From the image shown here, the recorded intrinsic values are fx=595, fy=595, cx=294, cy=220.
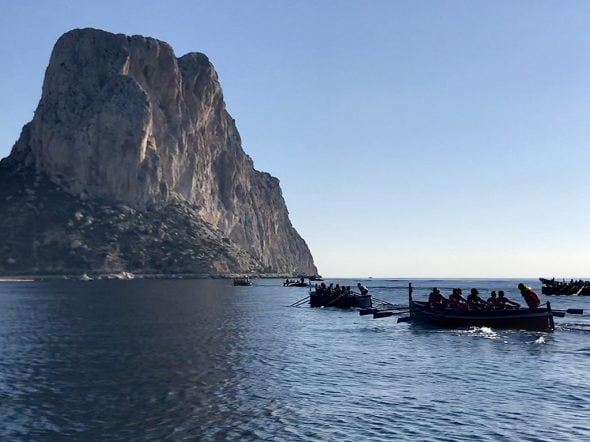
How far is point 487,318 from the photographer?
44469mm

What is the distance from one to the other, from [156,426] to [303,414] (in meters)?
4.70

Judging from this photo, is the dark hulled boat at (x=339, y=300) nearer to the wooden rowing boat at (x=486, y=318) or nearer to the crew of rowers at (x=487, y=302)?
the wooden rowing boat at (x=486, y=318)

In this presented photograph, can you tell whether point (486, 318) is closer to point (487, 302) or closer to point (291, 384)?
point (487, 302)

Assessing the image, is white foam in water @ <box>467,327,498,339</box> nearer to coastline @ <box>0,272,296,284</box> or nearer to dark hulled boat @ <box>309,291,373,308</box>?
dark hulled boat @ <box>309,291,373,308</box>

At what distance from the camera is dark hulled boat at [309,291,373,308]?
233ft

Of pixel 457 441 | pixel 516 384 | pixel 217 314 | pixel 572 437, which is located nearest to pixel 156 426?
pixel 457 441

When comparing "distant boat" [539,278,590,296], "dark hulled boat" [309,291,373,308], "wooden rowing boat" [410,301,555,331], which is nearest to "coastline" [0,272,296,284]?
"dark hulled boat" [309,291,373,308]

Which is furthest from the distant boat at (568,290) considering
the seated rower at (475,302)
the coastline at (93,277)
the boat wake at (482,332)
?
the coastline at (93,277)

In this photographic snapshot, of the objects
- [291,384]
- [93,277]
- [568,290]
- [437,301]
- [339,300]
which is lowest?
[291,384]

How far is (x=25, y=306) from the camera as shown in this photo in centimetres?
6656

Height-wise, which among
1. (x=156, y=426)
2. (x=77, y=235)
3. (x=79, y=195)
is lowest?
(x=156, y=426)

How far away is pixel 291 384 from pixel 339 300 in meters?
51.3

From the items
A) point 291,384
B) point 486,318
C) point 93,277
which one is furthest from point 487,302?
point 93,277

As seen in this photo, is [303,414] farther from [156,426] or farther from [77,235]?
[77,235]
